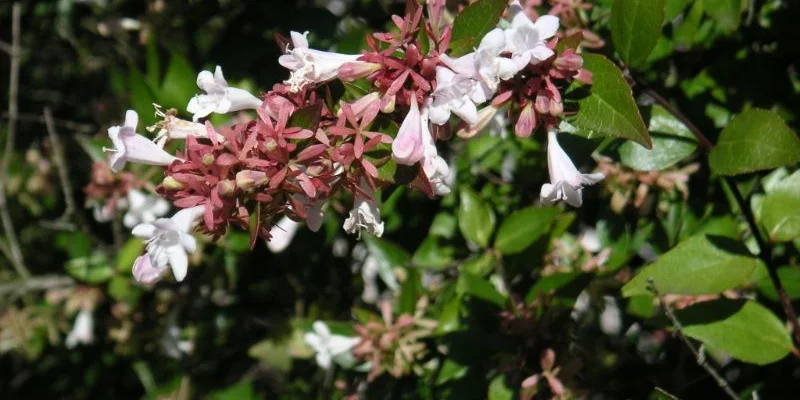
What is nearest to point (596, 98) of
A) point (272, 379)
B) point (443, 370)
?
point (443, 370)

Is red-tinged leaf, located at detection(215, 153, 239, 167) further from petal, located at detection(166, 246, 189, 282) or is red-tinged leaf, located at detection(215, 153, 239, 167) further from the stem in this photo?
the stem

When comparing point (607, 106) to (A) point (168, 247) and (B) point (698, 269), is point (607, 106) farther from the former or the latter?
(A) point (168, 247)

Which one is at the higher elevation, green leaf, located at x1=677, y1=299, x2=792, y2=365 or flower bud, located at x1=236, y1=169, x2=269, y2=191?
flower bud, located at x1=236, y1=169, x2=269, y2=191

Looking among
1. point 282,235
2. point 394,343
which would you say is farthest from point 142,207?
point 394,343

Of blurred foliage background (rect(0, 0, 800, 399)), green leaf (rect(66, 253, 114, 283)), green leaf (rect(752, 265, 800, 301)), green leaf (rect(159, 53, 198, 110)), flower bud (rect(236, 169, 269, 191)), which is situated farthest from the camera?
green leaf (rect(66, 253, 114, 283))

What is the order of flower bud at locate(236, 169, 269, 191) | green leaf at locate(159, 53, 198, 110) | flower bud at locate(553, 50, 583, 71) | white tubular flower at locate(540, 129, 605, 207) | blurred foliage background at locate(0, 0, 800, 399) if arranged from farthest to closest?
green leaf at locate(159, 53, 198, 110) < blurred foliage background at locate(0, 0, 800, 399) < white tubular flower at locate(540, 129, 605, 207) < flower bud at locate(553, 50, 583, 71) < flower bud at locate(236, 169, 269, 191)

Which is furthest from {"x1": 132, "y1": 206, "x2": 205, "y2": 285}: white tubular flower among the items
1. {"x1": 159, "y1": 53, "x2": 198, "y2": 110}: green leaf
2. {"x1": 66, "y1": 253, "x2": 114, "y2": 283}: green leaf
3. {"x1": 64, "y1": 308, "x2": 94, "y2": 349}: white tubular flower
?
{"x1": 64, "y1": 308, "x2": 94, "y2": 349}: white tubular flower
